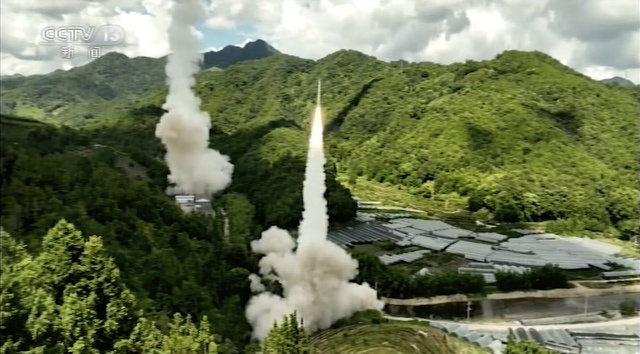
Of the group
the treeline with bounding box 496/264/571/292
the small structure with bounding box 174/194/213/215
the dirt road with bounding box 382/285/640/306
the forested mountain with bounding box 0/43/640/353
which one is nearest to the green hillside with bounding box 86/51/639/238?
the forested mountain with bounding box 0/43/640/353

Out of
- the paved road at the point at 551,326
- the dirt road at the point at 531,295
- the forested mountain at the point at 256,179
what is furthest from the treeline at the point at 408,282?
→ the paved road at the point at 551,326

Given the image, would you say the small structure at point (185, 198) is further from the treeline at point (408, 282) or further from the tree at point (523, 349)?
the tree at point (523, 349)

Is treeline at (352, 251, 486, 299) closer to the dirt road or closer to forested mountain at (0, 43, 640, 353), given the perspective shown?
forested mountain at (0, 43, 640, 353)

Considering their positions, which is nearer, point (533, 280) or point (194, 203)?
point (533, 280)

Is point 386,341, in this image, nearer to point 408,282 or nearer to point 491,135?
point 408,282

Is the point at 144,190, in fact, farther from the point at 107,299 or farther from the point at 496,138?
the point at 496,138

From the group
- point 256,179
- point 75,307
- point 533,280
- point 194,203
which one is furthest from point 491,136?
point 75,307
